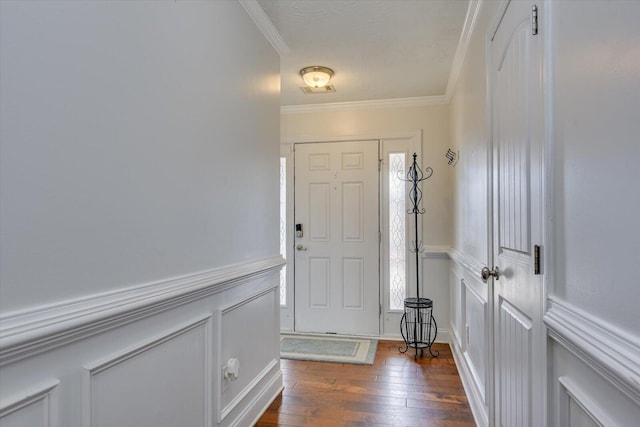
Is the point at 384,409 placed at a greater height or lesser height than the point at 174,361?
lesser

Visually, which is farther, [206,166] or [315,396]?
[315,396]

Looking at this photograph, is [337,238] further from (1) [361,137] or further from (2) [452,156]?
(2) [452,156]

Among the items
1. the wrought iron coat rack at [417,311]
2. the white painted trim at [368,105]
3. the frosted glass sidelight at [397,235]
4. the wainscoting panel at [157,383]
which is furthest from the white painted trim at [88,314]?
the white painted trim at [368,105]

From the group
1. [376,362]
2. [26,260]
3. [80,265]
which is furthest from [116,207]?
[376,362]

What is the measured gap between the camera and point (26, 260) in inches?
34.9

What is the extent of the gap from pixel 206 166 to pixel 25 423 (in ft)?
3.56

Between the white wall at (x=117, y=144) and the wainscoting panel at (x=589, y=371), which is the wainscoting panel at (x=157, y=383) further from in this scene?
the wainscoting panel at (x=589, y=371)

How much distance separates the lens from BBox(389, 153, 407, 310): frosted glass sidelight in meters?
3.87

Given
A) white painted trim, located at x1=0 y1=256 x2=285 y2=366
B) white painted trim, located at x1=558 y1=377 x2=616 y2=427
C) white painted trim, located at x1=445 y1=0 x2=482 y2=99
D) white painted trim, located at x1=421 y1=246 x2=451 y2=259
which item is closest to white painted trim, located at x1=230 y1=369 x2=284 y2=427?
white painted trim, located at x1=0 y1=256 x2=285 y2=366

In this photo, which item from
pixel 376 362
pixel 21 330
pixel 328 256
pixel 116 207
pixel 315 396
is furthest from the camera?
pixel 328 256

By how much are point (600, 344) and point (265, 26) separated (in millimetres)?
2273

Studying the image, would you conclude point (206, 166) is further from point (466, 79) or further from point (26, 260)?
point (466, 79)

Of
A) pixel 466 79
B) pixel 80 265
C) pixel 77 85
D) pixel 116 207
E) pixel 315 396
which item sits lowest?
pixel 315 396

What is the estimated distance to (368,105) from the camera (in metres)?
3.94
